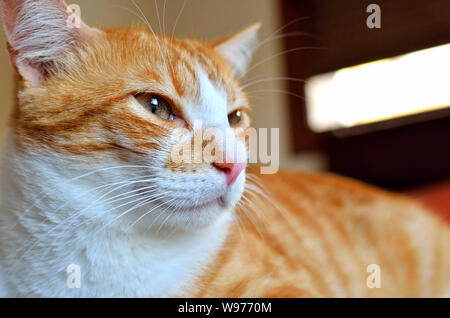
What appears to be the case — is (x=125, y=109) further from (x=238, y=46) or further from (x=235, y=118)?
(x=238, y=46)

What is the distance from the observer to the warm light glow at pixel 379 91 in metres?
2.62

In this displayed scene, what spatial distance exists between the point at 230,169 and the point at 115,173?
20cm

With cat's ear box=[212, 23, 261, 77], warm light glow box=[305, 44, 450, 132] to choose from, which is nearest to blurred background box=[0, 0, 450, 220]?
warm light glow box=[305, 44, 450, 132]

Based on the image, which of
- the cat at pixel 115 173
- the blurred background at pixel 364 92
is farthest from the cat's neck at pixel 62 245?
the blurred background at pixel 364 92

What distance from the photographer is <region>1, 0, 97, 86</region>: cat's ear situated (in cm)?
82

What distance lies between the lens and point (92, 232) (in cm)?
86

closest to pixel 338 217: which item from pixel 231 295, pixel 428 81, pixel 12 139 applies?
pixel 231 295

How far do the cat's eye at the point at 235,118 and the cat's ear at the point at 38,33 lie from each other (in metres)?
0.33

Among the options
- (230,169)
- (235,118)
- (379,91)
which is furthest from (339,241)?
(379,91)

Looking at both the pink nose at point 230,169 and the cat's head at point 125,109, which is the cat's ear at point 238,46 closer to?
the cat's head at point 125,109

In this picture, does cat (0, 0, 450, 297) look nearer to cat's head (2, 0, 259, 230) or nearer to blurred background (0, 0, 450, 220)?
cat's head (2, 0, 259, 230)

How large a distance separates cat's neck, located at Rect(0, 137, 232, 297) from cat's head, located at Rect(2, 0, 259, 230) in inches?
2.3

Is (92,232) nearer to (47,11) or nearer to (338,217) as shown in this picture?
(47,11)

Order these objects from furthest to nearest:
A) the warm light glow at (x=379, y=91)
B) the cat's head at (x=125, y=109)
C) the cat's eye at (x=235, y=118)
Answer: the warm light glow at (x=379, y=91)
the cat's eye at (x=235, y=118)
the cat's head at (x=125, y=109)
